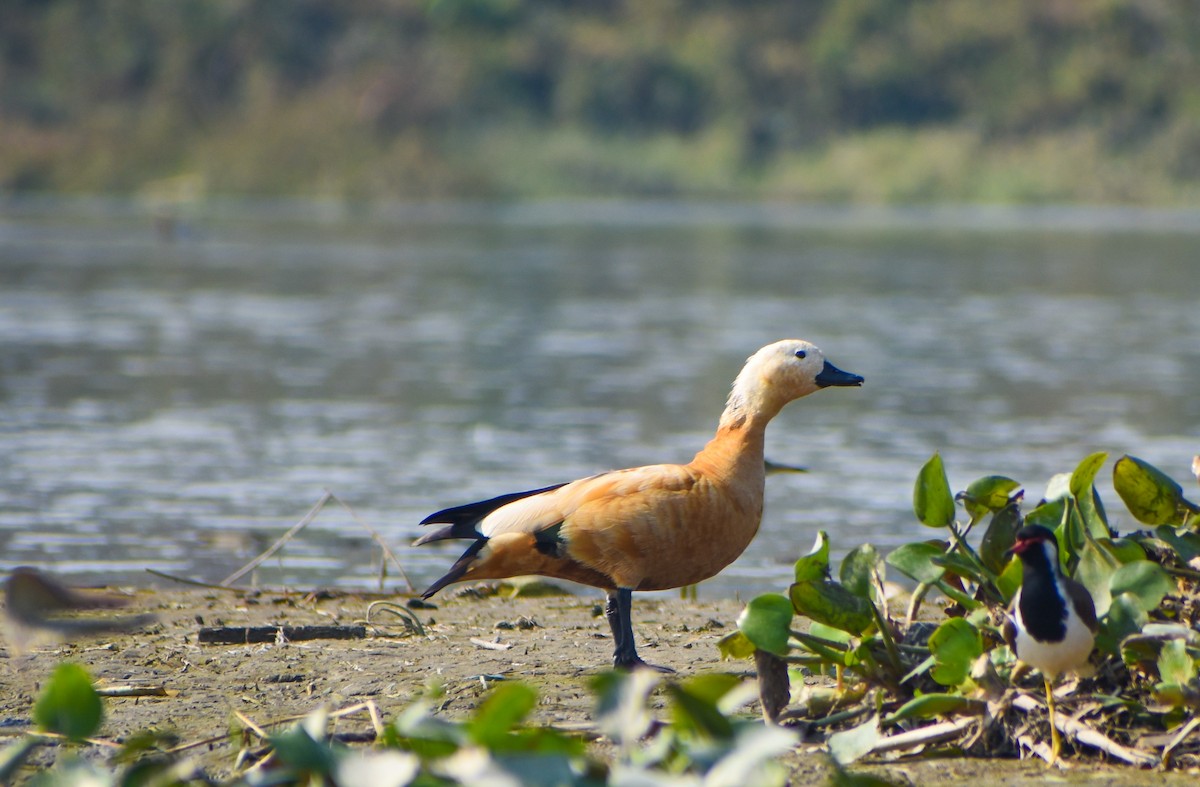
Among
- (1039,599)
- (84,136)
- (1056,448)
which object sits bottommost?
(1056,448)

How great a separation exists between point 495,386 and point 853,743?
43.1 ft

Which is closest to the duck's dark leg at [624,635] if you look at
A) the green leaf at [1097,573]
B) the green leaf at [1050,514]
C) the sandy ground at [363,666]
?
the sandy ground at [363,666]

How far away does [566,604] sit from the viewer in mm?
7500

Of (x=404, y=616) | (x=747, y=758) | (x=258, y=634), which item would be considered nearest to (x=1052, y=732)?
(x=747, y=758)

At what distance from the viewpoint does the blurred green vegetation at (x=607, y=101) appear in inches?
3187

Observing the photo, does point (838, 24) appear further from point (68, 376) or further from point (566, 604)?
point (566, 604)

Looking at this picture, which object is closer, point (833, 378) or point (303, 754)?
point (303, 754)

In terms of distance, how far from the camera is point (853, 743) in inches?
177

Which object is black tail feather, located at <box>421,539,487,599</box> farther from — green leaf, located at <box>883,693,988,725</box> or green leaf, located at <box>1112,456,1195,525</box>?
green leaf, located at <box>1112,456,1195,525</box>

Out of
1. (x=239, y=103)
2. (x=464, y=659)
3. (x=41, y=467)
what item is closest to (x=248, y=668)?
(x=464, y=659)

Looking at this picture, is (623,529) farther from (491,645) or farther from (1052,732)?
(1052,732)

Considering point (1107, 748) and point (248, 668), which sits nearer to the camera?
point (1107, 748)

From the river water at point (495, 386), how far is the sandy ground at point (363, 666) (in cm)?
138

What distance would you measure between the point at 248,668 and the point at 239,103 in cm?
8479
